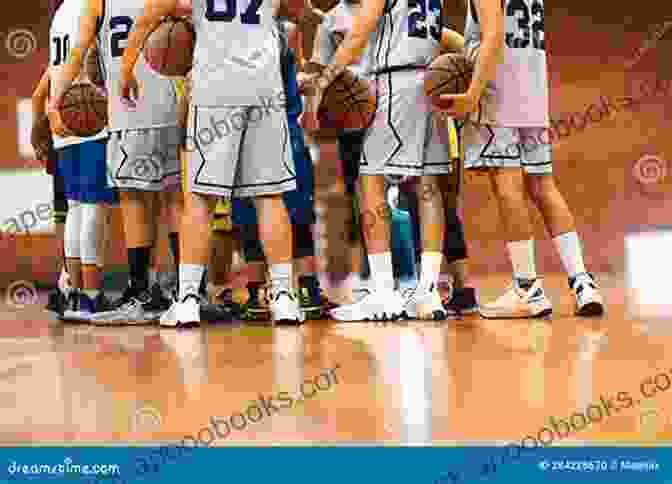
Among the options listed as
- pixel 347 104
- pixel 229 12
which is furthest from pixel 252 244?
pixel 229 12

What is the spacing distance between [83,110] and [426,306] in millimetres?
1542

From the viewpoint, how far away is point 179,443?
1.84 metres

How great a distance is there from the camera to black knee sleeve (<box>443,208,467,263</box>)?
419 centimetres

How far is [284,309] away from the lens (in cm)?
381

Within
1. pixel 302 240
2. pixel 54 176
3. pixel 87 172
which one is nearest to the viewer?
pixel 302 240

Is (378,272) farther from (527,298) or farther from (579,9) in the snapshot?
(579,9)

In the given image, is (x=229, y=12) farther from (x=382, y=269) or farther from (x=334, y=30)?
(x=382, y=269)

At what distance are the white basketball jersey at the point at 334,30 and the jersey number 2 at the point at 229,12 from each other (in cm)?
51

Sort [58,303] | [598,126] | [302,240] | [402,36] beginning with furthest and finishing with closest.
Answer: [598,126]
[58,303]
[302,240]
[402,36]

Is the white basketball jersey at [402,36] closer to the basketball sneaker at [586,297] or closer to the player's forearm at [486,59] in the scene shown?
the player's forearm at [486,59]

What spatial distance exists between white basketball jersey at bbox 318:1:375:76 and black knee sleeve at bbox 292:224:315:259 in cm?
66

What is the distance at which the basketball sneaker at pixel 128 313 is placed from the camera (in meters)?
4.09

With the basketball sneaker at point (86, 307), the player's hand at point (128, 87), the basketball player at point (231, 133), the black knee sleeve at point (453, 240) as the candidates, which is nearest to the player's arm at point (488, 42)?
the black knee sleeve at point (453, 240)
